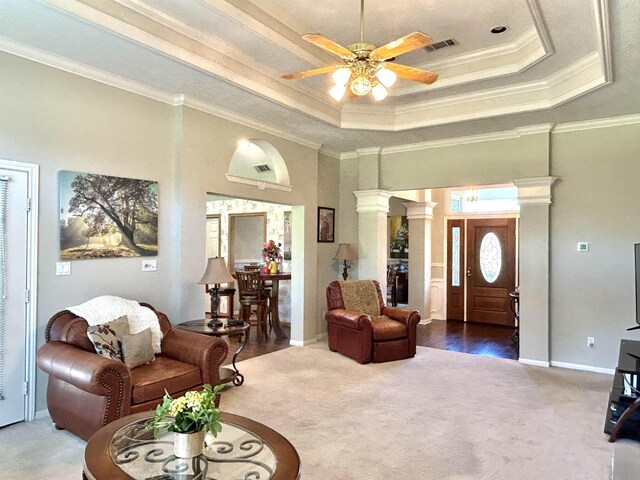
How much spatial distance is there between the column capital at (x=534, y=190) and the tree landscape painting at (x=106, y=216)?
176 inches

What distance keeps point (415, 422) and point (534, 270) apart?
298 centimetres

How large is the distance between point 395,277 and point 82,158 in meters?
7.36

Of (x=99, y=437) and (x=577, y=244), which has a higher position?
(x=577, y=244)

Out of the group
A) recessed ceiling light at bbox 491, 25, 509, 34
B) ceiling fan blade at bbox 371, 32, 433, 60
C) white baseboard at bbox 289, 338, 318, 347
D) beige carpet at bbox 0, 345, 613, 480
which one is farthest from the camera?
white baseboard at bbox 289, 338, 318, 347

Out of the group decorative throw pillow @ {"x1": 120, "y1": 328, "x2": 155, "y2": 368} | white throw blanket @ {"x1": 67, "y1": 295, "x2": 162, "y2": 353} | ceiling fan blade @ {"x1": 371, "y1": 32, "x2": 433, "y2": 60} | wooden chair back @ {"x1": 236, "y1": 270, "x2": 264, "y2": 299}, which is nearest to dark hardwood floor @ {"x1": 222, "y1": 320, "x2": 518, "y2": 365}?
wooden chair back @ {"x1": 236, "y1": 270, "x2": 264, "y2": 299}

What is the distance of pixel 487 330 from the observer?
25.2ft

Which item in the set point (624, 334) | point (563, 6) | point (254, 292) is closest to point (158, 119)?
point (254, 292)

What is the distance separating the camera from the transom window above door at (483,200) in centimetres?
824

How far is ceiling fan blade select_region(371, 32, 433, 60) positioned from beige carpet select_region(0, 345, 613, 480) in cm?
274

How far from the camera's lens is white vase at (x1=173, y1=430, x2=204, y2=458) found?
1.91 m

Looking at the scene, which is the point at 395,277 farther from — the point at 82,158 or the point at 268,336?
the point at 82,158

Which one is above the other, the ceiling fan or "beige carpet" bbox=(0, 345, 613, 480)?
the ceiling fan

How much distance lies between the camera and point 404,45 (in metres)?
2.79

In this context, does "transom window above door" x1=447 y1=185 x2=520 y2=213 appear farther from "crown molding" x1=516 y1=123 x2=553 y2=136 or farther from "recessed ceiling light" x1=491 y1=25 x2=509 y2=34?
"recessed ceiling light" x1=491 y1=25 x2=509 y2=34
